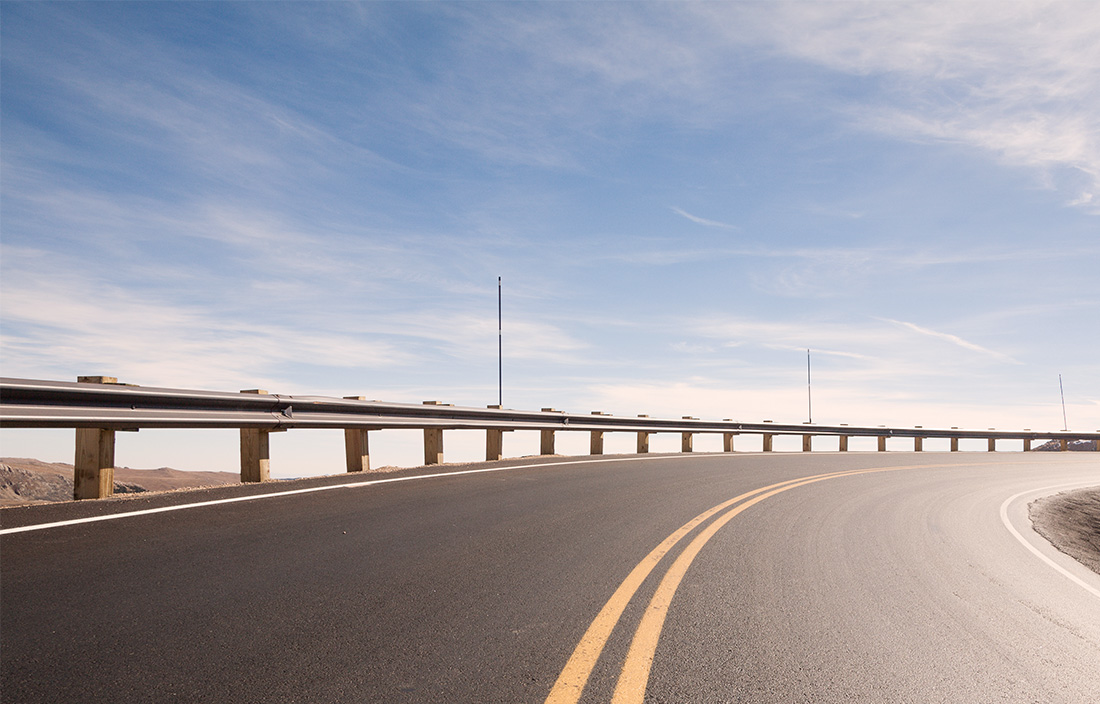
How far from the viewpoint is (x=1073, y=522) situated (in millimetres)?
13078

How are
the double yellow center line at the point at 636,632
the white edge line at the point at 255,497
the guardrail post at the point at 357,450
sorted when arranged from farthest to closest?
the guardrail post at the point at 357,450 → the white edge line at the point at 255,497 → the double yellow center line at the point at 636,632

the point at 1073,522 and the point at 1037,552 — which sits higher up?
the point at 1037,552

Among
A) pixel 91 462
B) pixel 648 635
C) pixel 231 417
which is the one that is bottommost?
pixel 648 635

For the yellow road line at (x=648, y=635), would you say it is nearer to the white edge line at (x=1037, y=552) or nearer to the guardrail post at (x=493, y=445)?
the white edge line at (x=1037, y=552)

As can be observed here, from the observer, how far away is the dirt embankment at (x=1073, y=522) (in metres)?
10.4

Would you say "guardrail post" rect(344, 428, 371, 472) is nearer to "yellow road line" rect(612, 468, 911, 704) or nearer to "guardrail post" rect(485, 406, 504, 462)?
"guardrail post" rect(485, 406, 504, 462)

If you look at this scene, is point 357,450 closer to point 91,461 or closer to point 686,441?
point 91,461

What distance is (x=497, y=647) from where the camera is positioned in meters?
4.05

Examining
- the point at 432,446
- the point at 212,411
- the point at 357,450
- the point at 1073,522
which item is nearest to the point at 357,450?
the point at 357,450

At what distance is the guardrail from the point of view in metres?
7.33

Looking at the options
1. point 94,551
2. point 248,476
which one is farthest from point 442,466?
point 94,551

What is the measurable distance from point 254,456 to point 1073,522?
1402 cm

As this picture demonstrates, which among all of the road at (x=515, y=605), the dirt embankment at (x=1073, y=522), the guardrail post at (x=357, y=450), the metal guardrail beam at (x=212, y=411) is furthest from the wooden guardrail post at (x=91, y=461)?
the dirt embankment at (x=1073, y=522)

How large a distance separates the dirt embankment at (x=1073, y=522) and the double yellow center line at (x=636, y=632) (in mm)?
6082
